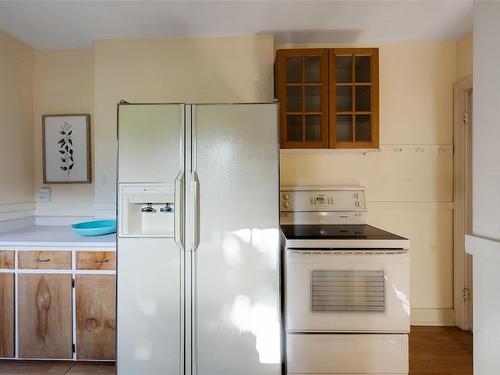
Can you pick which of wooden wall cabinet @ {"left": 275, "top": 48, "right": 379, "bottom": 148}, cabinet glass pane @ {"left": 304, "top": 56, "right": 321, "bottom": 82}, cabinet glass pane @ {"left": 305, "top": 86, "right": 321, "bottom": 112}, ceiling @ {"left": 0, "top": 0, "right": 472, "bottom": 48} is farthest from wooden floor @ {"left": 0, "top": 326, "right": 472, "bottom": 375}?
ceiling @ {"left": 0, "top": 0, "right": 472, "bottom": 48}

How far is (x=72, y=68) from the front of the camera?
2.53 metres

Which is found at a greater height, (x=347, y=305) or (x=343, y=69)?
(x=343, y=69)

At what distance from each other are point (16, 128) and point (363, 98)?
2837 millimetres

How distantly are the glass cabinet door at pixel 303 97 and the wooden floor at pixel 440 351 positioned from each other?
1662 mm

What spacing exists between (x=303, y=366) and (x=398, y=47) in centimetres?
255

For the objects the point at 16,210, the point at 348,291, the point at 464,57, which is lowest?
the point at 348,291

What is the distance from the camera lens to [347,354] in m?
1.64

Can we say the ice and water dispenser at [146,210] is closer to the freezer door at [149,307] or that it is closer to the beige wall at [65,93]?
the freezer door at [149,307]

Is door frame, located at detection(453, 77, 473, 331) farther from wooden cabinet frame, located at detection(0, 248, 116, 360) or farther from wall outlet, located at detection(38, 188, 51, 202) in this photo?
wall outlet, located at detection(38, 188, 51, 202)

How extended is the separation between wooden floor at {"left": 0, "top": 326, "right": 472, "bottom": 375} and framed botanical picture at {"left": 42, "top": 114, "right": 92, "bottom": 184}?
4.59 feet

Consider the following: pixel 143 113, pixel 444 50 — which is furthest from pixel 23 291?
pixel 444 50

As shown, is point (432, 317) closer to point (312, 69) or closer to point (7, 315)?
point (312, 69)

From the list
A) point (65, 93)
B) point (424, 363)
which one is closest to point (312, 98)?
point (424, 363)

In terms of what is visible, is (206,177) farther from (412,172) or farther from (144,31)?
(412,172)
